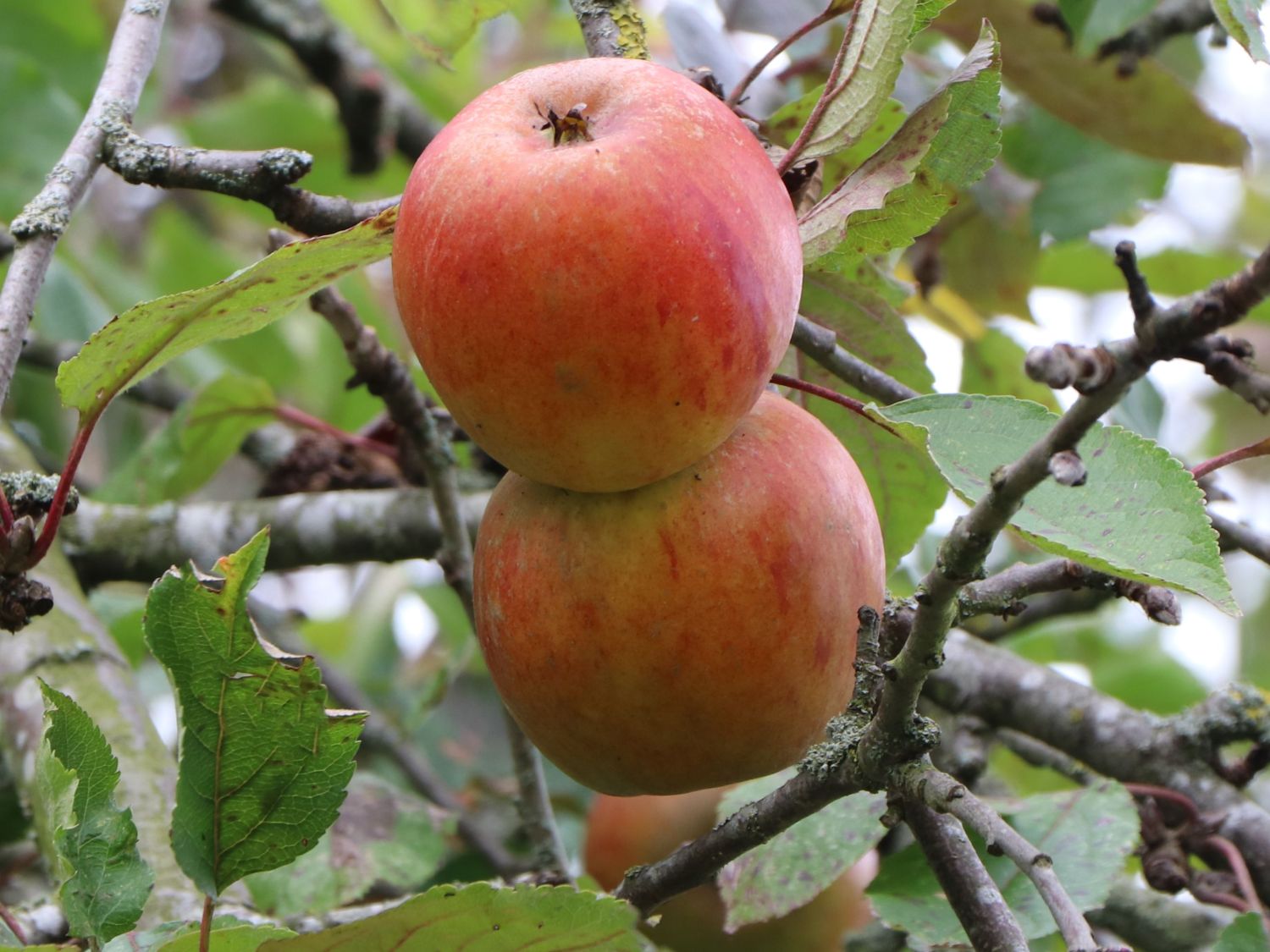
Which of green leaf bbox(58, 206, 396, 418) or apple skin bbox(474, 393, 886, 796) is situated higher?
green leaf bbox(58, 206, 396, 418)

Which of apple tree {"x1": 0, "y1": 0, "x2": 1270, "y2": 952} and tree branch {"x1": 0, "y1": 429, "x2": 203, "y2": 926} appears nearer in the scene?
apple tree {"x1": 0, "y1": 0, "x2": 1270, "y2": 952}

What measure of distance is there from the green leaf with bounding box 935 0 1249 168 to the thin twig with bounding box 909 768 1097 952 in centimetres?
115

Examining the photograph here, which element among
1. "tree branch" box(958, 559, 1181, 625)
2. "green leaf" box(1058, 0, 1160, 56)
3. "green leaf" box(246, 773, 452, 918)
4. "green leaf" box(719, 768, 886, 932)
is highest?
"green leaf" box(1058, 0, 1160, 56)

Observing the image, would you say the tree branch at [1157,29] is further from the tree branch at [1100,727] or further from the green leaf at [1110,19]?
the tree branch at [1100,727]

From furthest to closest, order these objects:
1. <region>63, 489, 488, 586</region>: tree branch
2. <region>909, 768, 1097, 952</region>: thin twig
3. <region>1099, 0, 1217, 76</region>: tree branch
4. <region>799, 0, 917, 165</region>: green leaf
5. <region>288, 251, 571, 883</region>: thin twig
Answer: <region>63, 489, 488, 586</region>: tree branch, <region>1099, 0, 1217, 76</region>: tree branch, <region>288, 251, 571, 883</region>: thin twig, <region>799, 0, 917, 165</region>: green leaf, <region>909, 768, 1097, 952</region>: thin twig

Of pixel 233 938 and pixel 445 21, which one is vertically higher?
pixel 445 21

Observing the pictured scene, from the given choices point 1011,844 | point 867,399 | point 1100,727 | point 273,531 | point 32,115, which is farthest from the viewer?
point 32,115

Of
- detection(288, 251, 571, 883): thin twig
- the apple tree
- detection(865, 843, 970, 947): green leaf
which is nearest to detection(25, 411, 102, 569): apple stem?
the apple tree

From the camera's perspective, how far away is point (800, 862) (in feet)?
4.30

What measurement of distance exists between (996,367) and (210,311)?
52.8 inches

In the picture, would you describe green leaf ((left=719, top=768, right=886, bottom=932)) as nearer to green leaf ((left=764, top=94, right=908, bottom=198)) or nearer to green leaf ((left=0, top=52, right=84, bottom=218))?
green leaf ((left=764, top=94, right=908, bottom=198))

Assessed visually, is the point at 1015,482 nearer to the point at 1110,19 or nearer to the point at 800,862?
the point at 800,862

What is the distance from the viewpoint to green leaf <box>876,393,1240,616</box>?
792 mm

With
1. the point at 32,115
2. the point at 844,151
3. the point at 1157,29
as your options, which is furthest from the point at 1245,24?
the point at 32,115
